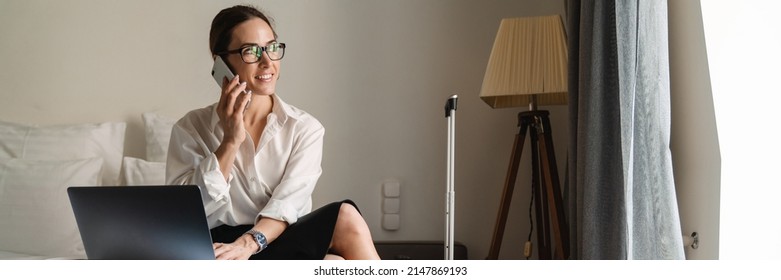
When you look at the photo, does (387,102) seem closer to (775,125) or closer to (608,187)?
(608,187)

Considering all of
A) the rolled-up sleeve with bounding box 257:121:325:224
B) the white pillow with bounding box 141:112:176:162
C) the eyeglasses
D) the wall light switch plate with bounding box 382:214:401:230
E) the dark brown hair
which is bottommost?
the wall light switch plate with bounding box 382:214:401:230

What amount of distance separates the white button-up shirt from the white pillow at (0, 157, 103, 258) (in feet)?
2.31

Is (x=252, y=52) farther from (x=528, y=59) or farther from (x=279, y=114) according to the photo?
(x=528, y=59)

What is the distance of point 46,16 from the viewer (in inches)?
107

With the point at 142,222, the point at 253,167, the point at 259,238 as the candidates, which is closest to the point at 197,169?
the point at 253,167

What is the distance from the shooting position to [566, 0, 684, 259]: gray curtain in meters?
1.57

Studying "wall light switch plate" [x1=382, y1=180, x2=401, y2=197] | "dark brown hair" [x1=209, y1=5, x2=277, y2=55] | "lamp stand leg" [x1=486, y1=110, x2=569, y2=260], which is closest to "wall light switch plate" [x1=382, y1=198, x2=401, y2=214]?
"wall light switch plate" [x1=382, y1=180, x2=401, y2=197]

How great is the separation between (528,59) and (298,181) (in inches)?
35.6

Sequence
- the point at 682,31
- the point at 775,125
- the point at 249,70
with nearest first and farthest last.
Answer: the point at 775,125 < the point at 682,31 < the point at 249,70

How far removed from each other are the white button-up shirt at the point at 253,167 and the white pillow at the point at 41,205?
0.71 m

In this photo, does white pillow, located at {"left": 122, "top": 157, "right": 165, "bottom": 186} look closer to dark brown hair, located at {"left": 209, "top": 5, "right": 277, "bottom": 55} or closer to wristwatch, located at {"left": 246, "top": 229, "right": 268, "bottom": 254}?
dark brown hair, located at {"left": 209, "top": 5, "right": 277, "bottom": 55}
